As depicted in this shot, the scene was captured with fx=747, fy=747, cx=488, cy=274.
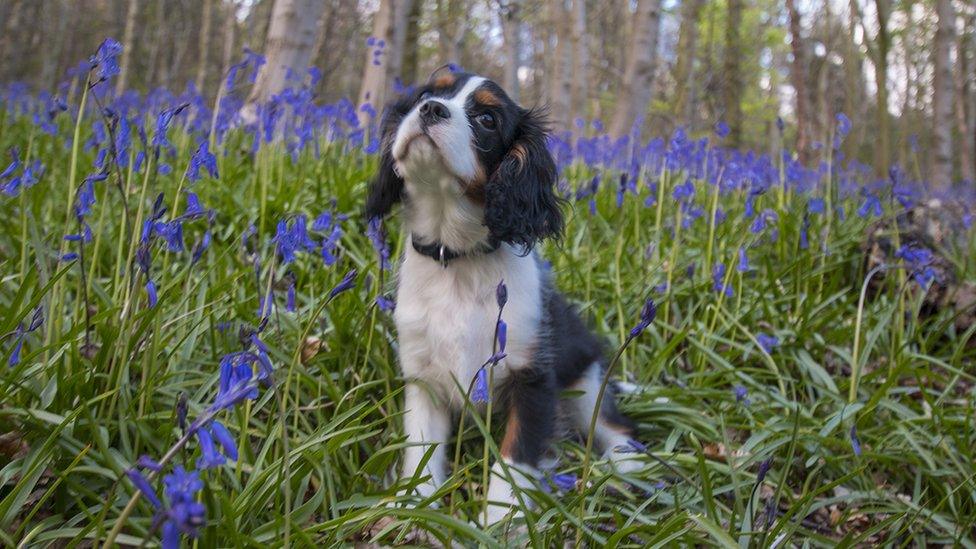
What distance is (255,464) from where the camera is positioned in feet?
6.37

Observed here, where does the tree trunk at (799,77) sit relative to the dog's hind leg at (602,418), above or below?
above

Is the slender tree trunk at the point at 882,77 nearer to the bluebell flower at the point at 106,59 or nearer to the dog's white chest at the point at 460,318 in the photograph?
the dog's white chest at the point at 460,318

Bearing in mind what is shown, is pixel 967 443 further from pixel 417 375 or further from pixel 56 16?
pixel 56 16

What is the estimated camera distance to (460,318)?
2.45 meters

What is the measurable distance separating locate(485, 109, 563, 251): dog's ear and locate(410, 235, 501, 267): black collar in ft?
0.24

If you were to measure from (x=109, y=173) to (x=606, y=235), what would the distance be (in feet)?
9.59

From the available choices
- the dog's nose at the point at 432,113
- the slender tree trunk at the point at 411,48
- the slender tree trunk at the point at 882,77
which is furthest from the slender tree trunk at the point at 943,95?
the dog's nose at the point at 432,113

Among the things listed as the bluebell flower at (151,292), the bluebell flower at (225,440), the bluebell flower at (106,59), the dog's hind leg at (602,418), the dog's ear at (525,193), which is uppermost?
the bluebell flower at (106,59)

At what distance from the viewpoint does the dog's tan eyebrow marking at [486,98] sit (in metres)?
2.54

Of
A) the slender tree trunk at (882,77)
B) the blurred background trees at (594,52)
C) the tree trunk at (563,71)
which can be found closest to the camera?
the slender tree trunk at (882,77)

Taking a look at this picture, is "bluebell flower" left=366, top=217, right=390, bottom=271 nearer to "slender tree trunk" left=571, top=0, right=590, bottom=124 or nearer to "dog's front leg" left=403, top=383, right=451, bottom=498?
"dog's front leg" left=403, top=383, right=451, bottom=498

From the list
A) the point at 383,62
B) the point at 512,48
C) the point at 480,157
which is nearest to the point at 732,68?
the point at 512,48

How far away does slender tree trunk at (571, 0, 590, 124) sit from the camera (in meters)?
11.6

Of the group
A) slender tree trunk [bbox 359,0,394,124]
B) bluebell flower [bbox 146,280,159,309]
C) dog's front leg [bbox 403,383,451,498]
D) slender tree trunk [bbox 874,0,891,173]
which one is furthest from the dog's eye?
slender tree trunk [bbox 359,0,394,124]
